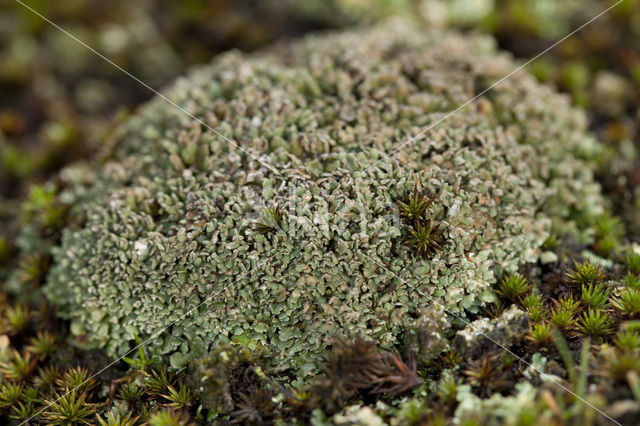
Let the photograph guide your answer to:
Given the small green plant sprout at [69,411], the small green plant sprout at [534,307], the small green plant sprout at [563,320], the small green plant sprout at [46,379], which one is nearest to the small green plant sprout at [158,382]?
the small green plant sprout at [69,411]

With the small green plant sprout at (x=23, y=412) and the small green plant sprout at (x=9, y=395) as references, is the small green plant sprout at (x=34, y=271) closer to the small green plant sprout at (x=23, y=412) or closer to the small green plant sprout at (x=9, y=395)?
the small green plant sprout at (x=9, y=395)

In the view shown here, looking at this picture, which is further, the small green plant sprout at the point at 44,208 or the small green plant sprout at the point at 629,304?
the small green plant sprout at the point at 44,208

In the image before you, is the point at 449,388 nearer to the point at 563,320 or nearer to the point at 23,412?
the point at 563,320

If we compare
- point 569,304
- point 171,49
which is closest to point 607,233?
point 569,304

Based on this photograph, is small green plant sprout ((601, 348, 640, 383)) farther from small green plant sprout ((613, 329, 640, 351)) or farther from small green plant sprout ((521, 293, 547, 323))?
small green plant sprout ((521, 293, 547, 323))

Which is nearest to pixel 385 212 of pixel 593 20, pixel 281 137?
pixel 281 137

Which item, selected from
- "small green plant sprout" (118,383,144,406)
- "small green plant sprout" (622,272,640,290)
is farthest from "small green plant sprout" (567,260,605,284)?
"small green plant sprout" (118,383,144,406)

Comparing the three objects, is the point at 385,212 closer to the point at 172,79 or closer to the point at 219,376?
the point at 219,376
